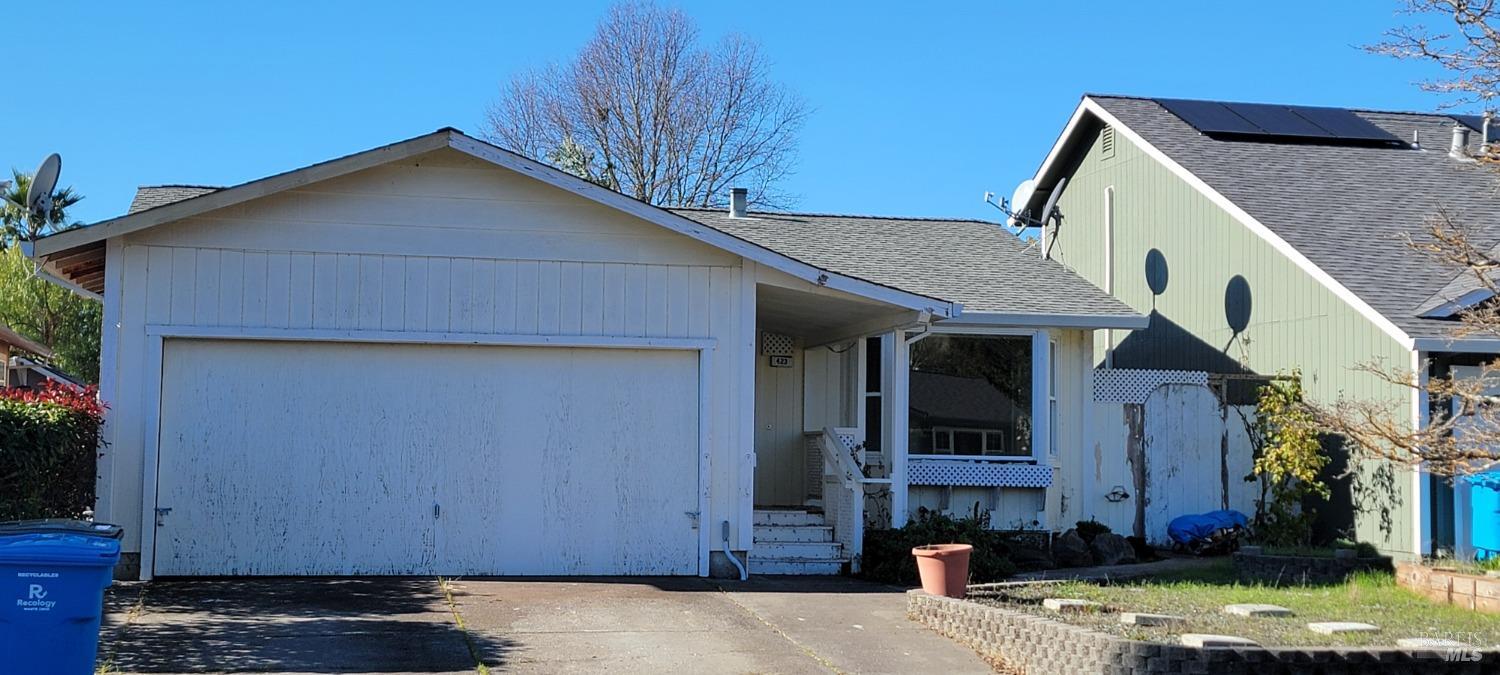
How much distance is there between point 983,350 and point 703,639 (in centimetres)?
680

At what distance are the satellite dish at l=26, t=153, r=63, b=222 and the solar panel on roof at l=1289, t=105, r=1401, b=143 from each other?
16.4m

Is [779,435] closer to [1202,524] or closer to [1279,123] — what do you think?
[1202,524]

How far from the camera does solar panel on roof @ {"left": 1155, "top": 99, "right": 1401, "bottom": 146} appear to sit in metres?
19.8

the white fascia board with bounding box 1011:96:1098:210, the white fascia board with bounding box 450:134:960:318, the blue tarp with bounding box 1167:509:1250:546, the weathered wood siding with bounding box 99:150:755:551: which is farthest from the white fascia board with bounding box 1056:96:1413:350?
the weathered wood siding with bounding box 99:150:755:551

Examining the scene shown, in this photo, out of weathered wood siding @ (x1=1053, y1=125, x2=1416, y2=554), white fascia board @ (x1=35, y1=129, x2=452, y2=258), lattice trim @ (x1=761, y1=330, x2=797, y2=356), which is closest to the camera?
white fascia board @ (x1=35, y1=129, x2=452, y2=258)

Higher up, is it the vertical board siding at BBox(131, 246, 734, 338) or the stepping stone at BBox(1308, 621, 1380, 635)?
the vertical board siding at BBox(131, 246, 734, 338)

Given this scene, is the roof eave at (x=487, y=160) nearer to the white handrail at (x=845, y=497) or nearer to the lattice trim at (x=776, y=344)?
the white handrail at (x=845, y=497)

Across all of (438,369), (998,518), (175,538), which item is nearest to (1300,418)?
(998,518)

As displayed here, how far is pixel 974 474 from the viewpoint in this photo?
1520 centimetres

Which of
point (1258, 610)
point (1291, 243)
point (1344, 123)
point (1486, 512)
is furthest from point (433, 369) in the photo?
point (1344, 123)

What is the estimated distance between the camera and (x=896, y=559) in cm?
1317

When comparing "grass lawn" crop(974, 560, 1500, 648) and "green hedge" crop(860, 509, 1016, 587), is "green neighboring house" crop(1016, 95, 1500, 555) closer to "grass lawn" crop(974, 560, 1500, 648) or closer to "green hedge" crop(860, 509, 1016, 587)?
"grass lawn" crop(974, 560, 1500, 648)

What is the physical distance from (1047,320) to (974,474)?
71.3 inches

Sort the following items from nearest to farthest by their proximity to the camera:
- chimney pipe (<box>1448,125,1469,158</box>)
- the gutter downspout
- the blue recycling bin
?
the blue recycling bin
the gutter downspout
chimney pipe (<box>1448,125,1469,158</box>)
